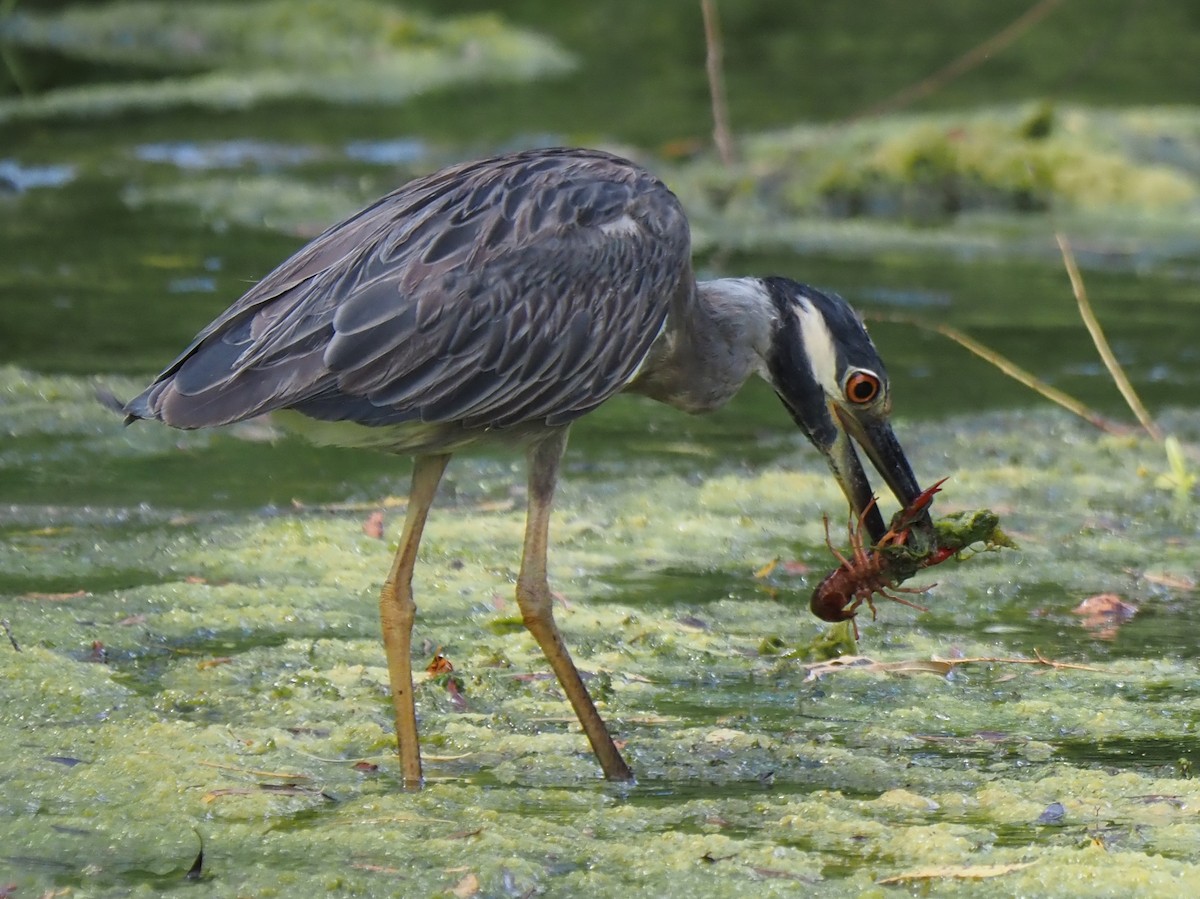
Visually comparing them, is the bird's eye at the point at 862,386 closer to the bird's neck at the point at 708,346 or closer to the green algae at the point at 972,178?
the bird's neck at the point at 708,346

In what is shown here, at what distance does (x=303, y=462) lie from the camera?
763 centimetres

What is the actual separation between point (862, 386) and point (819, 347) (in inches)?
6.3

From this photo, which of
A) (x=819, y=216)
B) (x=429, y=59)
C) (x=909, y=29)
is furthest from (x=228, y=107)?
(x=909, y=29)

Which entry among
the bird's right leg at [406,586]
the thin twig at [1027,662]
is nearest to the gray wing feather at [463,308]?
the bird's right leg at [406,586]

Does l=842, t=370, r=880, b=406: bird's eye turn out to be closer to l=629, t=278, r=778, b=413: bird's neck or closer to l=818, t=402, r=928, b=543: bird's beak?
l=818, t=402, r=928, b=543: bird's beak

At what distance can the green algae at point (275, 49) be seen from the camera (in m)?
17.9

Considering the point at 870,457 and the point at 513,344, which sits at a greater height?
the point at 513,344

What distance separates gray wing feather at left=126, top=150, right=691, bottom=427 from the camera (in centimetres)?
446

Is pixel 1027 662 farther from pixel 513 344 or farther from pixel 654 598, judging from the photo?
pixel 513 344

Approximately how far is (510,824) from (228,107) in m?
13.6

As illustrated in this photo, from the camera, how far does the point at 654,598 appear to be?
20.1 ft

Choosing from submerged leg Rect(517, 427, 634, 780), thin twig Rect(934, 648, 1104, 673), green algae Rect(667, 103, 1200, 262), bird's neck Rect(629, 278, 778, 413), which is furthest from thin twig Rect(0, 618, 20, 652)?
green algae Rect(667, 103, 1200, 262)

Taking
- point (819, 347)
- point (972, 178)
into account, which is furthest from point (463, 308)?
point (972, 178)

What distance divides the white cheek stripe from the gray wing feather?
1.24 ft
